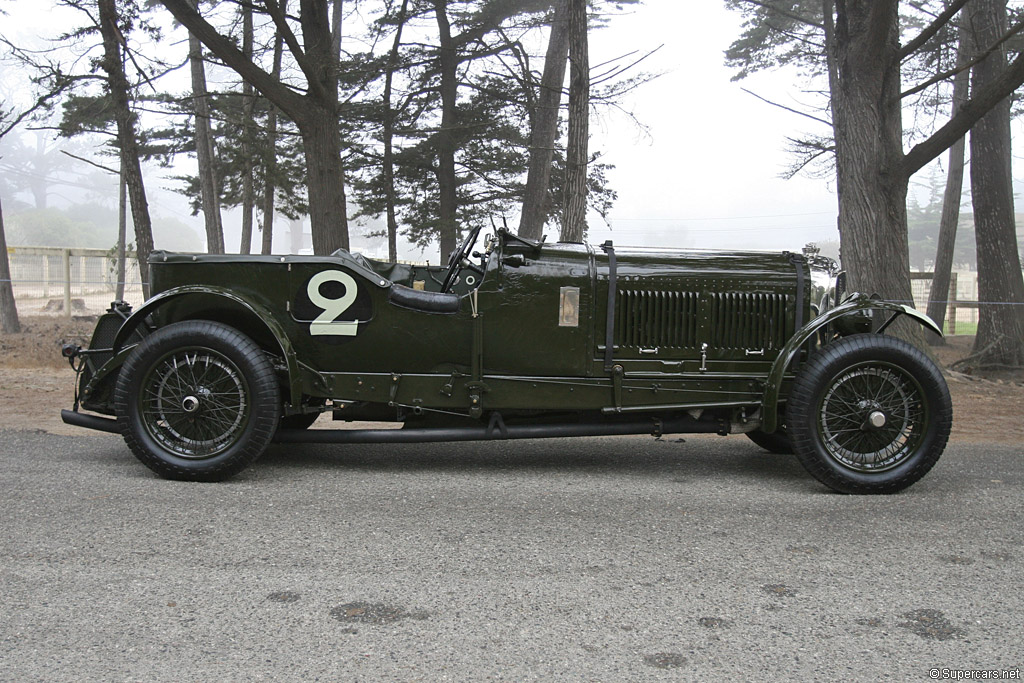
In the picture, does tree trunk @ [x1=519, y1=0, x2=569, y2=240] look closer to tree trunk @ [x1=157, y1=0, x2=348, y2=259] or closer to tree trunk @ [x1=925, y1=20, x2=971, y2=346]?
tree trunk @ [x1=157, y1=0, x2=348, y2=259]

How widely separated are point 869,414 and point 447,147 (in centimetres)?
1589

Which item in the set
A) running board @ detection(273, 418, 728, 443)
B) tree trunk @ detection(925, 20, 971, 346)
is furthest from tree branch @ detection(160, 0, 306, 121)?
tree trunk @ detection(925, 20, 971, 346)

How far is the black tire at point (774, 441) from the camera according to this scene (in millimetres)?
5559

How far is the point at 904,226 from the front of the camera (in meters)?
9.96

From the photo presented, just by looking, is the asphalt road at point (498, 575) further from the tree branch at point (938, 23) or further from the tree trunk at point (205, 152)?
the tree trunk at point (205, 152)

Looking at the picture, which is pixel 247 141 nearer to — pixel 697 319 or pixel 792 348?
pixel 697 319

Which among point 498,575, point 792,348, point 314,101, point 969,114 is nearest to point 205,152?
point 314,101

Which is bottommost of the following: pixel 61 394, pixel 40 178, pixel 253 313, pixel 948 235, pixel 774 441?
pixel 61 394

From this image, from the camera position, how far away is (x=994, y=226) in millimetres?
14664

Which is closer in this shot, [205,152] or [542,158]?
[542,158]

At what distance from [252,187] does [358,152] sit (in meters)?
5.34

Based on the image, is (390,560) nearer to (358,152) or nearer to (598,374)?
(598,374)

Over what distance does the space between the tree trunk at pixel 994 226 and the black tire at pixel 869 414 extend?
9.82 m

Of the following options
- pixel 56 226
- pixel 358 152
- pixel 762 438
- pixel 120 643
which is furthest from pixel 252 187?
pixel 56 226
